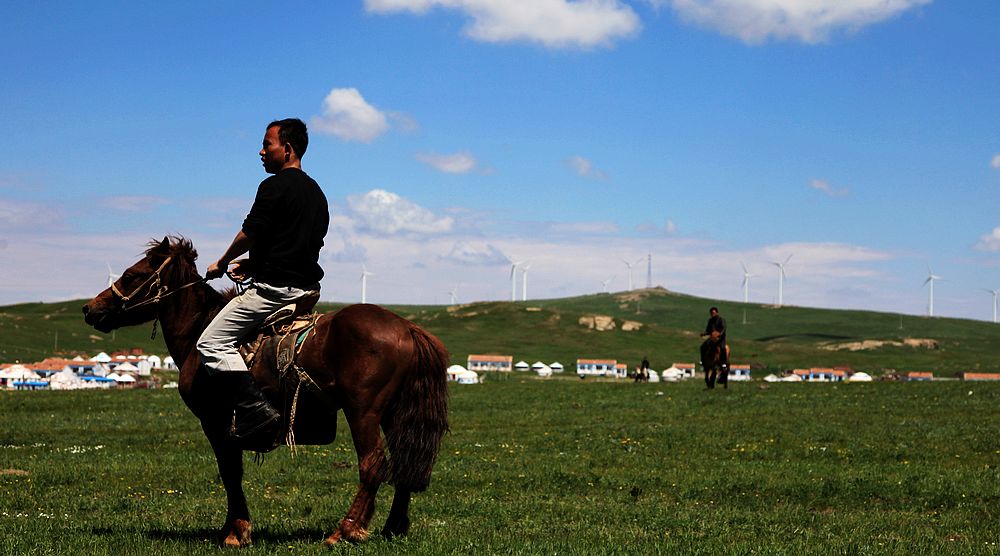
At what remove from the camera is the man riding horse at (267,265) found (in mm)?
10438

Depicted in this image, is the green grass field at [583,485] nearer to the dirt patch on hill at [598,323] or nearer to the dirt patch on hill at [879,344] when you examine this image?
the dirt patch on hill at [598,323]

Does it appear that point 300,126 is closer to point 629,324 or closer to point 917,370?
point 917,370

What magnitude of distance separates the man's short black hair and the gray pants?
62.0 inches

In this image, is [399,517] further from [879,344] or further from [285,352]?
[879,344]

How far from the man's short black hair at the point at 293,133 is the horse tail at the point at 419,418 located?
2.39 meters

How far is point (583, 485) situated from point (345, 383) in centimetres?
766

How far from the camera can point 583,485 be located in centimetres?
1697

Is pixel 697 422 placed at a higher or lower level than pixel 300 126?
lower

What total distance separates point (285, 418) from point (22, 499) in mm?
6485

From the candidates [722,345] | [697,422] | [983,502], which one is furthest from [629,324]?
[983,502]

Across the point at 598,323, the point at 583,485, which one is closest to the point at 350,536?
the point at 583,485

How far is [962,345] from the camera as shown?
7687 inches

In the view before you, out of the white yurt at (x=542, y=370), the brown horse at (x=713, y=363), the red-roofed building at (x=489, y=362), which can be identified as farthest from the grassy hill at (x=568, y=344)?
the brown horse at (x=713, y=363)

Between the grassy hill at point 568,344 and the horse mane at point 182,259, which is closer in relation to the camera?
the horse mane at point 182,259
